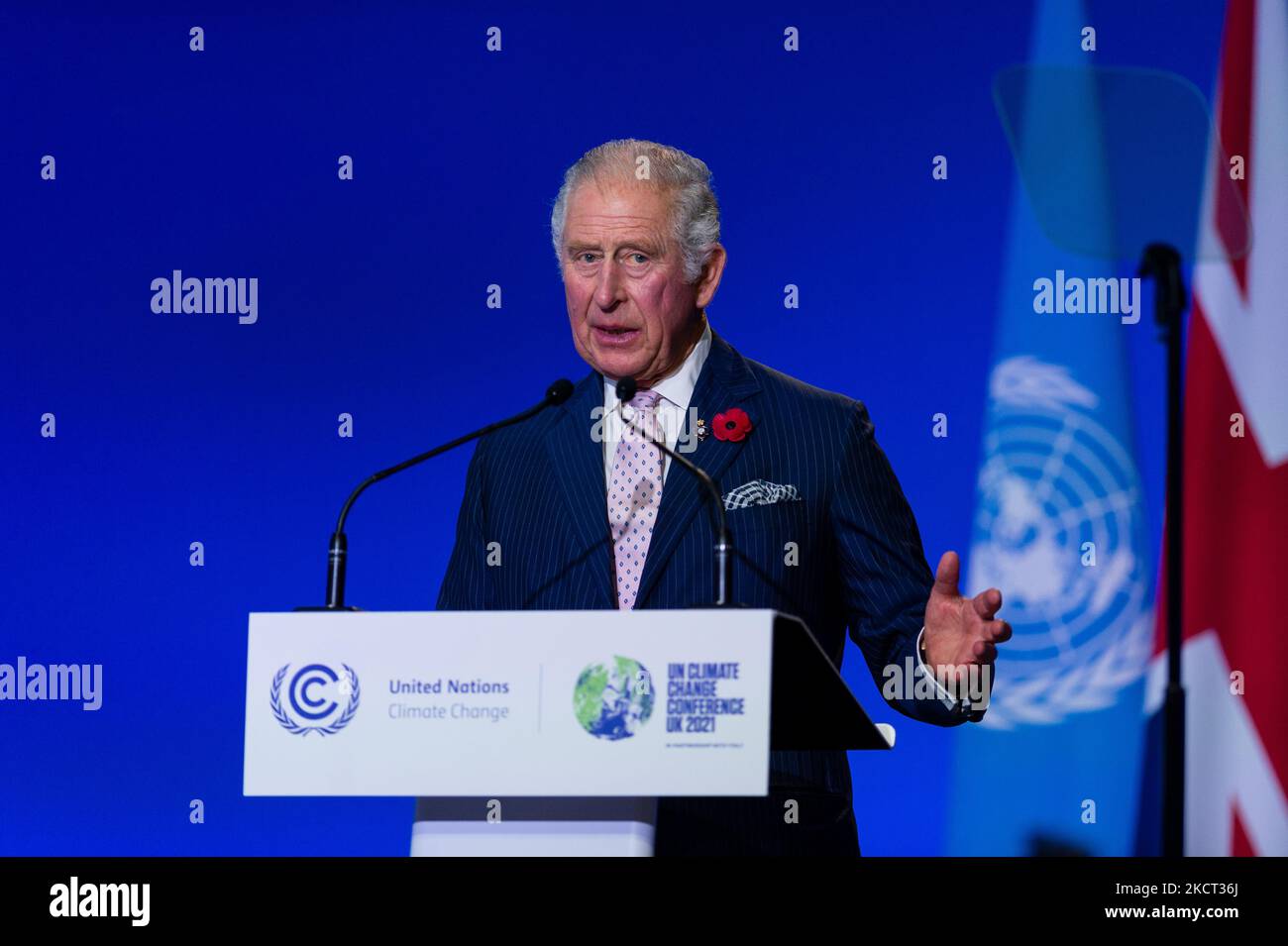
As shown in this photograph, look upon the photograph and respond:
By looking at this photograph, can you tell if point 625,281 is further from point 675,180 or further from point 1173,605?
point 1173,605

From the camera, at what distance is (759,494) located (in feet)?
10.0

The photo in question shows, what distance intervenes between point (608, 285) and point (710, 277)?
274 millimetres

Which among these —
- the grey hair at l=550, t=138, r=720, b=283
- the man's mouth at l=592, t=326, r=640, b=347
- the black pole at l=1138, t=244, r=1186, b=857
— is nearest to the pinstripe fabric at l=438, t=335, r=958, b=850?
the man's mouth at l=592, t=326, r=640, b=347

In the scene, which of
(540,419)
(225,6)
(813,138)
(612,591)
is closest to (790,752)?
(612,591)

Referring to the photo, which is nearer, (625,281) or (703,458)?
(703,458)

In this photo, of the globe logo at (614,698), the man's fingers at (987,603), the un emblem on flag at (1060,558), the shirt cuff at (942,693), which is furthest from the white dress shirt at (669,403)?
the un emblem on flag at (1060,558)

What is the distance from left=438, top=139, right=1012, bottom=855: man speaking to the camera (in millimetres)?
2947

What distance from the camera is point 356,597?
14.0 feet

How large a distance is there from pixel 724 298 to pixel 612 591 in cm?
141

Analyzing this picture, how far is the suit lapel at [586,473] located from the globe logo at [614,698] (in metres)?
0.71

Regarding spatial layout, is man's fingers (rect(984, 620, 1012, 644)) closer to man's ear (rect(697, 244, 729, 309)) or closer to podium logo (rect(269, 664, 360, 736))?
podium logo (rect(269, 664, 360, 736))

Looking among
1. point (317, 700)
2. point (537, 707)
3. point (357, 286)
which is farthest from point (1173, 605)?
point (357, 286)

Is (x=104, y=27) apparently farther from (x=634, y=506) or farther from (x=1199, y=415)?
(x=1199, y=415)

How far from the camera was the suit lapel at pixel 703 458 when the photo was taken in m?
2.98
